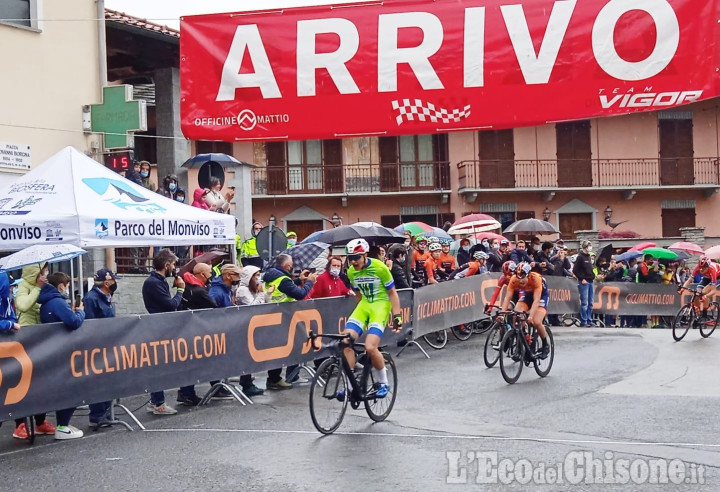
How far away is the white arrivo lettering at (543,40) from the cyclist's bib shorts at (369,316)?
3.17m

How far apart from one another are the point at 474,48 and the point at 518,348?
218 inches

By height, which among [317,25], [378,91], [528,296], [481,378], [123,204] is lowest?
[481,378]

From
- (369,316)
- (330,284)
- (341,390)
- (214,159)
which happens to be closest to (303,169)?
(214,159)

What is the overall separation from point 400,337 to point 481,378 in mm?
2589

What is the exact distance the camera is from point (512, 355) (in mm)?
13719

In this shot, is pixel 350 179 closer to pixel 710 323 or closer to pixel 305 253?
pixel 710 323

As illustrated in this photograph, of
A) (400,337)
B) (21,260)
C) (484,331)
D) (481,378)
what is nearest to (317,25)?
(21,260)

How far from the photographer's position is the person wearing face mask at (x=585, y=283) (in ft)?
78.9

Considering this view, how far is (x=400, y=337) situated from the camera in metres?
16.3

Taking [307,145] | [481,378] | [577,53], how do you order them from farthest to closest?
[307,145]
[481,378]
[577,53]

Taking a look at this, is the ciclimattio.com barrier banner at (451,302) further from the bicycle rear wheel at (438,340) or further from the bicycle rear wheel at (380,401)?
the bicycle rear wheel at (380,401)

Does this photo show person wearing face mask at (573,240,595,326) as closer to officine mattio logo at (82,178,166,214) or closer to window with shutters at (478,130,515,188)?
officine mattio logo at (82,178,166,214)

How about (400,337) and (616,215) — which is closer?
(400,337)

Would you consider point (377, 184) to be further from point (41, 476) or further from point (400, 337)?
point (41, 476)
